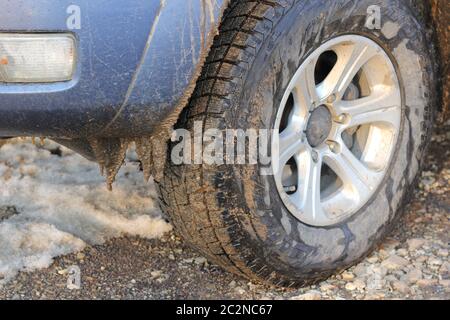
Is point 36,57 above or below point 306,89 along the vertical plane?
above

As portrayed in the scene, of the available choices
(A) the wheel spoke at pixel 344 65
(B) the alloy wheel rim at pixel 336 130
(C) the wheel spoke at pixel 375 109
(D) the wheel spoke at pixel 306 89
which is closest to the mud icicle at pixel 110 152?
(B) the alloy wheel rim at pixel 336 130

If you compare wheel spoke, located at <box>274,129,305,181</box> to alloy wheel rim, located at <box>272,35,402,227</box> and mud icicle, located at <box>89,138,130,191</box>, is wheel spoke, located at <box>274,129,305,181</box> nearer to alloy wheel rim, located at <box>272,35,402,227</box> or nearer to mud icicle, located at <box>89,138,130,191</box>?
alloy wheel rim, located at <box>272,35,402,227</box>

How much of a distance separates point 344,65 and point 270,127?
45cm

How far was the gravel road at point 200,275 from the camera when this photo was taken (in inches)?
107

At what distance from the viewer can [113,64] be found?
6.79 ft

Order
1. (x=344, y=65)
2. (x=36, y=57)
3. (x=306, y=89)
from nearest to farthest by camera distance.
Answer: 1. (x=36, y=57)
2. (x=306, y=89)
3. (x=344, y=65)

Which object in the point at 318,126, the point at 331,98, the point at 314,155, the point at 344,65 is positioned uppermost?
the point at 344,65

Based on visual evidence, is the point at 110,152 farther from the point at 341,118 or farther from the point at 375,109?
the point at 375,109

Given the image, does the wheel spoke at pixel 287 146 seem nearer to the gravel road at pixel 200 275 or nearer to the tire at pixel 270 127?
the tire at pixel 270 127

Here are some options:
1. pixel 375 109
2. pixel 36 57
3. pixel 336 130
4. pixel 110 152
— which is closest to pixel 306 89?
pixel 336 130

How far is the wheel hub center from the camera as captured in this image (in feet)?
8.77
